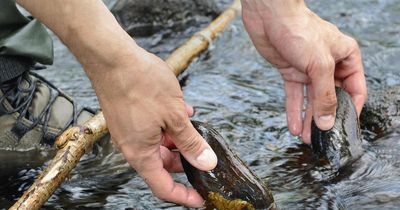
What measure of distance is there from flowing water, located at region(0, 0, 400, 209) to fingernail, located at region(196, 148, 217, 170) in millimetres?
597

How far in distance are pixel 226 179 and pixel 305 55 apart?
79cm

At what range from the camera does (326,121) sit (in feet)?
→ 10.8

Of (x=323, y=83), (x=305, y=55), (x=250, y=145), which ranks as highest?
(x=305, y=55)

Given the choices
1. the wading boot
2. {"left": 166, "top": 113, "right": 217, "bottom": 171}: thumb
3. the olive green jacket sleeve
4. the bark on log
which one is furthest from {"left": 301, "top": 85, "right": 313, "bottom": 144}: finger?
the olive green jacket sleeve

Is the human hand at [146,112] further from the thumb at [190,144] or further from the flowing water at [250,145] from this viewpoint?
the flowing water at [250,145]

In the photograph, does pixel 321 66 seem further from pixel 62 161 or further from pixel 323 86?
pixel 62 161

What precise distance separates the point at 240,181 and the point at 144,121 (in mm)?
657

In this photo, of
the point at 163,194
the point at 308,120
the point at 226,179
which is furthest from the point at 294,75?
the point at 163,194

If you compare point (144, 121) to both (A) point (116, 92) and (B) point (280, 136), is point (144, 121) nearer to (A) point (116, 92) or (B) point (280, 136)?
(A) point (116, 92)

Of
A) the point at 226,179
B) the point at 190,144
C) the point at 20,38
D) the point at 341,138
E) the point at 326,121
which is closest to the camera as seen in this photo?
the point at 190,144

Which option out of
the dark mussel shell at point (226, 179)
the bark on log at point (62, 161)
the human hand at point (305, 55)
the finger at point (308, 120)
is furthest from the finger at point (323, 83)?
the bark on log at point (62, 161)

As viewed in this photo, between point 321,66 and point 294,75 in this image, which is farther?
point 294,75

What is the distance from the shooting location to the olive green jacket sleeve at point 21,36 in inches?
147

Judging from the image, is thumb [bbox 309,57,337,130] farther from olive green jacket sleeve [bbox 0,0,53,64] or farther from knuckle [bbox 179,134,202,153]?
olive green jacket sleeve [bbox 0,0,53,64]
